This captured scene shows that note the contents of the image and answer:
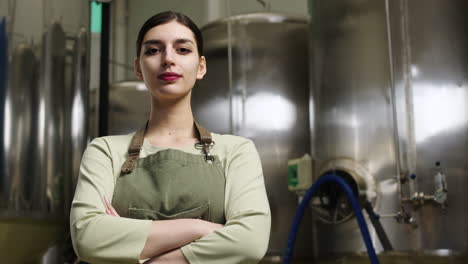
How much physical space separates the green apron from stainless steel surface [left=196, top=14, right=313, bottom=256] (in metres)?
2.36

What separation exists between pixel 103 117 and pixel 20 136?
1.25 meters

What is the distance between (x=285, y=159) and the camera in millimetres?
3549

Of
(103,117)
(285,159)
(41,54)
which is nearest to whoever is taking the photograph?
(41,54)

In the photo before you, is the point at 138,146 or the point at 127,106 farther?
the point at 127,106

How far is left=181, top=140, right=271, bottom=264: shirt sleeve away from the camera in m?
1.07

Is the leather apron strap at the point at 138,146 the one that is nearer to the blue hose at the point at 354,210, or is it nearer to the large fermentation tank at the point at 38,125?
the large fermentation tank at the point at 38,125

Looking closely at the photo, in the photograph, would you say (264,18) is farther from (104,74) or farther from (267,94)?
(104,74)

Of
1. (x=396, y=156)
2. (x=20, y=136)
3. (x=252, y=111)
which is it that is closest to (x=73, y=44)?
(x=20, y=136)

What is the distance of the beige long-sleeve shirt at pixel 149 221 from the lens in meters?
1.07

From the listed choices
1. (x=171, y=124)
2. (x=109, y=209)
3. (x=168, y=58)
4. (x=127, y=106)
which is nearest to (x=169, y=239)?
(x=109, y=209)

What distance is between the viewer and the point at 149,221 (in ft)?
3.57

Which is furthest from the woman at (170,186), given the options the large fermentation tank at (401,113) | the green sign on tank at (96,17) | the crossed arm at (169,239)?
the green sign on tank at (96,17)

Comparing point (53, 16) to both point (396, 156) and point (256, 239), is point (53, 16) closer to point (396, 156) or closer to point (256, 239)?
point (396, 156)

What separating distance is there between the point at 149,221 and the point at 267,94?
256cm
